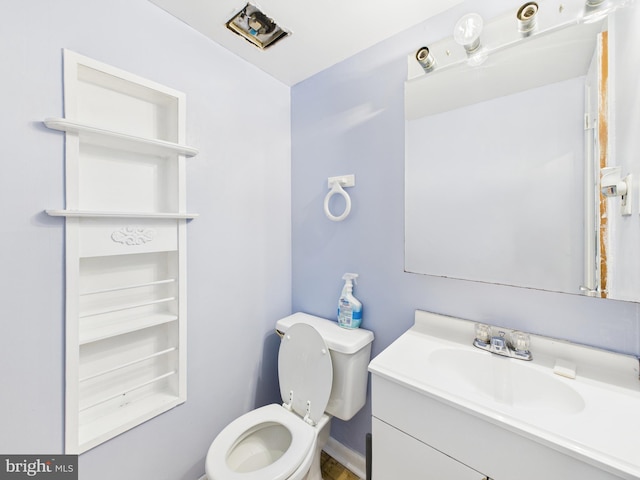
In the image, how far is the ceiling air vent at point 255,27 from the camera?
45.3 inches

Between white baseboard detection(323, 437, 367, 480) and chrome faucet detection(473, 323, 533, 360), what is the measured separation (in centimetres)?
92

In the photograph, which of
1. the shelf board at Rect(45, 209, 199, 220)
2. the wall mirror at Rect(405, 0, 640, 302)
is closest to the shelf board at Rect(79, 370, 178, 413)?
the shelf board at Rect(45, 209, 199, 220)

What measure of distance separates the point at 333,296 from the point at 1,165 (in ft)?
4.49

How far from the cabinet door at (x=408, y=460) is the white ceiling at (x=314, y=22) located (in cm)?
160

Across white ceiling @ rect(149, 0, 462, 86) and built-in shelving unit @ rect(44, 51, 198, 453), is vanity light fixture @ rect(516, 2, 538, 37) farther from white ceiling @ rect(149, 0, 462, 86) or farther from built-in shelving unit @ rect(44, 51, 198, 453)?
built-in shelving unit @ rect(44, 51, 198, 453)

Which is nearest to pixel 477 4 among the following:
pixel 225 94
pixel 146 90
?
pixel 225 94

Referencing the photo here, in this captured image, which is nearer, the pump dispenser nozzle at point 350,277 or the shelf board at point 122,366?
the shelf board at point 122,366

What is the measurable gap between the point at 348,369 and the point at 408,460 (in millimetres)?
414

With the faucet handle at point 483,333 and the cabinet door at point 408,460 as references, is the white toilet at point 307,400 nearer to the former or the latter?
the cabinet door at point 408,460

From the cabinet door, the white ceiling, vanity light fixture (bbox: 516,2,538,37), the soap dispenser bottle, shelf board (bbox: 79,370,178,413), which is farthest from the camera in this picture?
the soap dispenser bottle

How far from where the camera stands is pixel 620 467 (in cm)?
55

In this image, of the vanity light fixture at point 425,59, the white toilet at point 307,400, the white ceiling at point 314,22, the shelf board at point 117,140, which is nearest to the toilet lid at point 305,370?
the white toilet at point 307,400

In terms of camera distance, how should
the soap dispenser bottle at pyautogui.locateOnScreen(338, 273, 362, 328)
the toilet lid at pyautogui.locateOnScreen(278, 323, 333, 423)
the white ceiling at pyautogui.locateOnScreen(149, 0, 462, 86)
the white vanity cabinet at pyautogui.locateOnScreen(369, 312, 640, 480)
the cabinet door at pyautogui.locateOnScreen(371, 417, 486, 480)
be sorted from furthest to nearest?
the soap dispenser bottle at pyautogui.locateOnScreen(338, 273, 362, 328), the toilet lid at pyautogui.locateOnScreen(278, 323, 333, 423), the white ceiling at pyautogui.locateOnScreen(149, 0, 462, 86), the cabinet door at pyautogui.locateOnScreen(371, 417, 486, 480), the white vanity cabinet at pyautogui.locateOnScreen(369, 312, 640, 480)

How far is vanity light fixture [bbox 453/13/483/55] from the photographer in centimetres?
95
